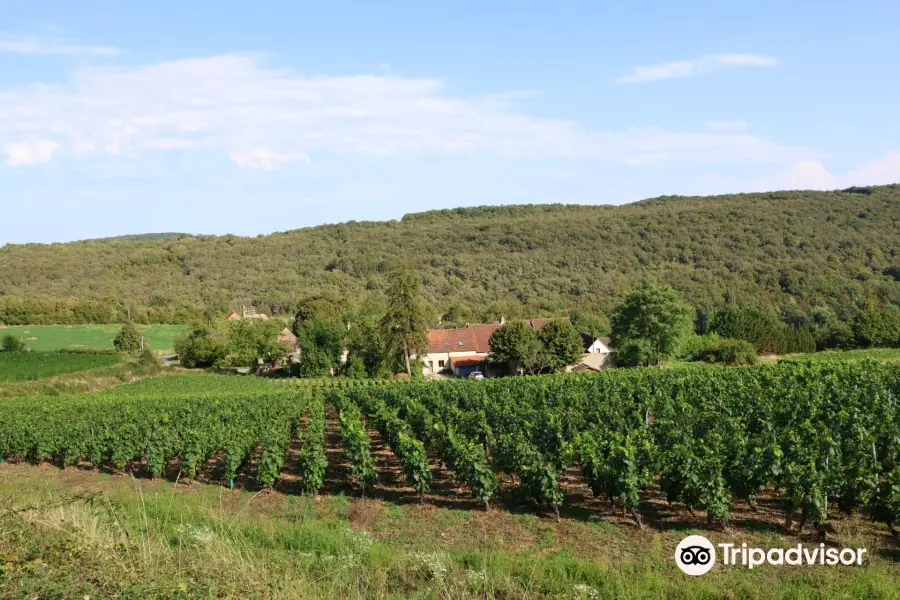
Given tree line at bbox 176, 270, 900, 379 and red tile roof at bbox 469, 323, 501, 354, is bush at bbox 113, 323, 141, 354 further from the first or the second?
red tile roof at bbox 469, 323, 501, 354

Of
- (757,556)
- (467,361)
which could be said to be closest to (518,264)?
(467,361)

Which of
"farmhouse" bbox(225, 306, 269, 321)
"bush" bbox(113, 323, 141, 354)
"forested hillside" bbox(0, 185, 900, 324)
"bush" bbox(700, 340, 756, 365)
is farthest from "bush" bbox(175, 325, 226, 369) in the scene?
"bush" bbox(700, 340, 756, 365)

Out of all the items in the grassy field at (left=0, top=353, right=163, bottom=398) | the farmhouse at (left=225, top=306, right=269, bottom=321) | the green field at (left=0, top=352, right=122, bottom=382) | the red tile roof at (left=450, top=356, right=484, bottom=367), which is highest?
the farmhouse at (left=225, top=306, right=269, bottom=321)

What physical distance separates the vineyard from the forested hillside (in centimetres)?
5788

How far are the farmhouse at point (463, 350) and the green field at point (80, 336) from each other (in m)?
29.2

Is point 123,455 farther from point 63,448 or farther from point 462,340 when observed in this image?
point 462,340

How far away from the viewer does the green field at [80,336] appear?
7094 cm

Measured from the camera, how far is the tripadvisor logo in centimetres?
1016

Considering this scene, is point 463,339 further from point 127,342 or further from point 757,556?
point 757,556

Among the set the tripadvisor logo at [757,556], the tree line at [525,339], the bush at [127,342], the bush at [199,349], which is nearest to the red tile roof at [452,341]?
the tree line at [525,339]

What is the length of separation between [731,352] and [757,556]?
1899 inches

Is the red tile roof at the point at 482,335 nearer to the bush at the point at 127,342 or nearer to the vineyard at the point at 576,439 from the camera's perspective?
the vineyard at the point at 576,439

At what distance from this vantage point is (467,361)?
5981 cm

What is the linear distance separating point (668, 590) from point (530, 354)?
43858mm
